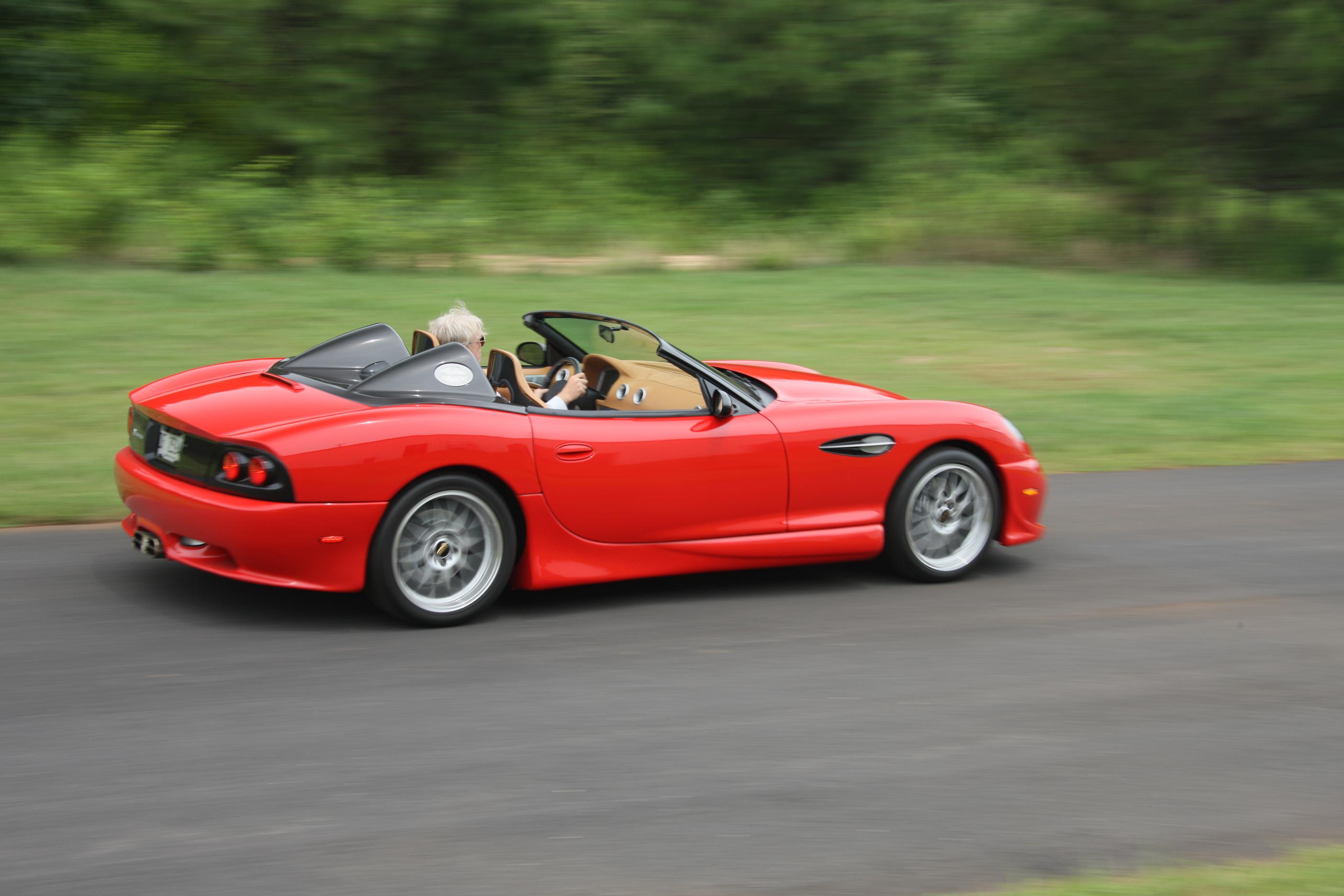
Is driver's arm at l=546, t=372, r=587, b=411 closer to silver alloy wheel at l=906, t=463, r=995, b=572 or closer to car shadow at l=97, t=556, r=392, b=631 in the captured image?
car shadow at l=97, t=556, r=392, b=631

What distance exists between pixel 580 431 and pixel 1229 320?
11.9 meters

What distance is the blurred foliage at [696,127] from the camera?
18750 mm

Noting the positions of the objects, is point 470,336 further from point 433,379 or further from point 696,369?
point 696,369

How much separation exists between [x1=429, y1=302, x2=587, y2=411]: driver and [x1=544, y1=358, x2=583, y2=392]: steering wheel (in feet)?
1.05

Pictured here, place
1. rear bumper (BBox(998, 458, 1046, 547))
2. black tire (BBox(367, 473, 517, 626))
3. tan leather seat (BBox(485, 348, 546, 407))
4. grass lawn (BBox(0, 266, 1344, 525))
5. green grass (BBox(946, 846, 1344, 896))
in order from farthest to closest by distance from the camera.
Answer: grass lawn (BBox(0, 266, 1344, 525))
rear bumper (BBox(998, 458, 1046, 547))
tan leather seat (BBox(485, 348, 546, 407))
black tire (BBox(367, 473, 517, 626))
green grass (BBox(946, 846, 1344, 896))

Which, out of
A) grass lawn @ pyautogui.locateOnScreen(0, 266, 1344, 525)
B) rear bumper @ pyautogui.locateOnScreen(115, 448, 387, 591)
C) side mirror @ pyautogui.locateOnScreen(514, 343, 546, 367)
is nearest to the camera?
rear bumper @ pyautogui.locateOnScreen(115, 448, 387, 591)

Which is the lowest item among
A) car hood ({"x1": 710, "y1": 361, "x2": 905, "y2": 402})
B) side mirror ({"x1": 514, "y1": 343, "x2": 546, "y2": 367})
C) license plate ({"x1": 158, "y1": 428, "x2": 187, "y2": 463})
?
→ license plate ({"x1": 158, "y1": 428, "x2": 187, "y2": 463})

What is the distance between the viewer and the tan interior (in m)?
5.89

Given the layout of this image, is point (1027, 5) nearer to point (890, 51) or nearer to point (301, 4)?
point (890, 51)

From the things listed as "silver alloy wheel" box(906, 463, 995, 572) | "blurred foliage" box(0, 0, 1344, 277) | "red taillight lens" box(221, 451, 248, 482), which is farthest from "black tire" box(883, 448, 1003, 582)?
"blurred foliage" box(0, 0, 1344, 277)

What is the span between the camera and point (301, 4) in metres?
21.3

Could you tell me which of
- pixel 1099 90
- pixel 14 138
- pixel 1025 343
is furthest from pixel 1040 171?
pixel 14 138

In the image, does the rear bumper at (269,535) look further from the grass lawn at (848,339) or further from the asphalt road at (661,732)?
the grass lawn at (848,339)

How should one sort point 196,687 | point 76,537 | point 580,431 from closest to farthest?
1. point 196,687
2. point 580,431
3. point 76,537
